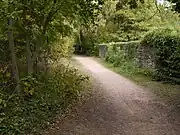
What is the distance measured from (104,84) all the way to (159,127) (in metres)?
7.85

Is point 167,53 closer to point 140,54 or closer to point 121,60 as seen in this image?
point 140,54

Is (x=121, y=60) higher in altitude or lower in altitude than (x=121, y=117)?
higher

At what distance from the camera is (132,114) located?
10109 millimetres

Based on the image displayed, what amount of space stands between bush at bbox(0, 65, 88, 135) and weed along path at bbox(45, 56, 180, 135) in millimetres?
525

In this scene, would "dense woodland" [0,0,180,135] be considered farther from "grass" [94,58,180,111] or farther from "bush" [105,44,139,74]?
"bush" [105,44,139,74]

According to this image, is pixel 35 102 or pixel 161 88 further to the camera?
pixel 161 88

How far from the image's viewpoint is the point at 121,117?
9.72 metres

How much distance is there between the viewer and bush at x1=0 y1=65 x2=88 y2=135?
796 centimetres

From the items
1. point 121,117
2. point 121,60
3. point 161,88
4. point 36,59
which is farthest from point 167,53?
point 121,60

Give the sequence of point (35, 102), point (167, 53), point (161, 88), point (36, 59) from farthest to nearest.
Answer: point (167, 53), point (161, 88), point (36, 59), point (35, 102)

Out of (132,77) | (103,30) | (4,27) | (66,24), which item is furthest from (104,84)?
(103,30)

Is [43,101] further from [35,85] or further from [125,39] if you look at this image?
[125,39]

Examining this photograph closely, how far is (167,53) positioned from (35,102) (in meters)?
9.57

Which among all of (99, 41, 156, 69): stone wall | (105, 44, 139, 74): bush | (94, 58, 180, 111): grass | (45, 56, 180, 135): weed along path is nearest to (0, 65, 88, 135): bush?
(45, 56, 180, 135): weed along path
